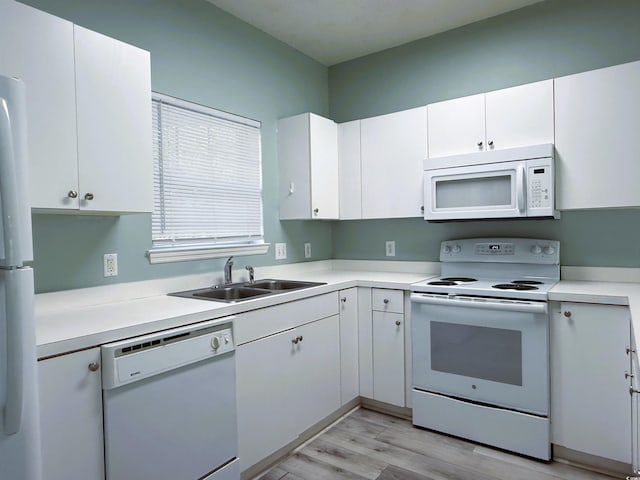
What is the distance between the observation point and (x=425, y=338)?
103 inches

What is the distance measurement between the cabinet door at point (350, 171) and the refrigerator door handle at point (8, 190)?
2456mm

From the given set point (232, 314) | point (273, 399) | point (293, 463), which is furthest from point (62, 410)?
point (293, 463)

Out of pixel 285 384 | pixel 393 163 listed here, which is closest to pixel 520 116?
pixel 393 163

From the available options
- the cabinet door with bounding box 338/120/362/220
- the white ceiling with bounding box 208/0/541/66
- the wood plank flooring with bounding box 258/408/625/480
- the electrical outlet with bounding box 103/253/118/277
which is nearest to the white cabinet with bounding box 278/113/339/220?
the cabinet door with bounding box 338/120/362/220

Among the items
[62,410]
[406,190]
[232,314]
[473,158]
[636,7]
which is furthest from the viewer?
[406,190]

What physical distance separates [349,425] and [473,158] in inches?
74.9

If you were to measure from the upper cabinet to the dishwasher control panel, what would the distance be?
61 cm

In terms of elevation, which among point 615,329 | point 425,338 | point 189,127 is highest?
point 189,127

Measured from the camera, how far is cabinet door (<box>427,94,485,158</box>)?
8.90 feet

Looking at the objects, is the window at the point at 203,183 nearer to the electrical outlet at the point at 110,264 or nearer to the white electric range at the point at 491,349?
the electrical outlet at the point at 110,264

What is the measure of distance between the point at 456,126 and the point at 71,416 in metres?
2.61

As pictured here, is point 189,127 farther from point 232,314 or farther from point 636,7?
point 636,7

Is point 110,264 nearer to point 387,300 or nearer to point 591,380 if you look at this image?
point 387,300

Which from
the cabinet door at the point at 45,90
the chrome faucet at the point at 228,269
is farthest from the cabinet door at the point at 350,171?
the cabinet door at the point at 45,90
